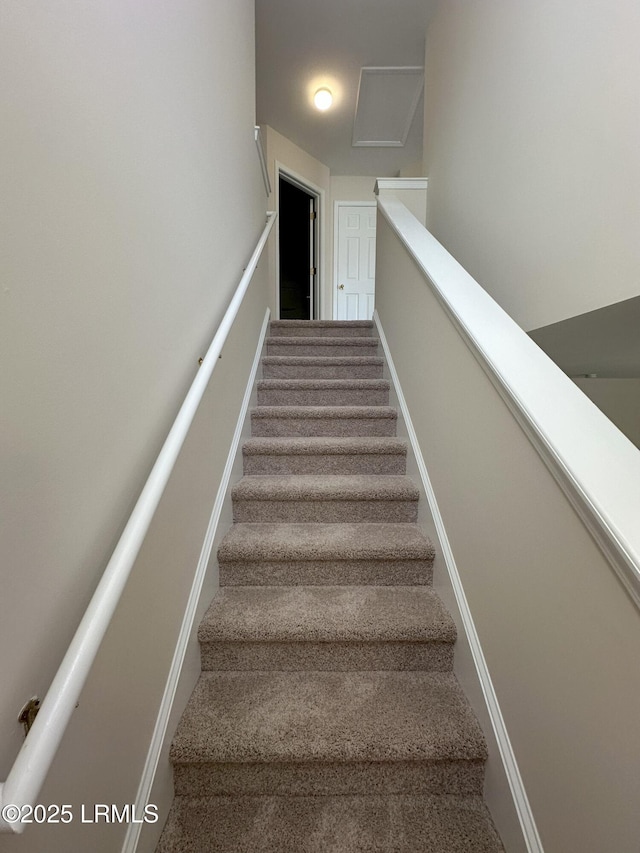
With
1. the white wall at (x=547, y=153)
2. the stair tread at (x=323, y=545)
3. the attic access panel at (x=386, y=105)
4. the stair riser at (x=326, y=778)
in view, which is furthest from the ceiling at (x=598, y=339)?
the attic access panel at (x=386, y=105)

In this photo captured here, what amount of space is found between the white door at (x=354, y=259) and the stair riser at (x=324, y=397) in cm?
333

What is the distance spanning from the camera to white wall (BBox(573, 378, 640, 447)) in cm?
281

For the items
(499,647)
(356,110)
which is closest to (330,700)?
(499,647)

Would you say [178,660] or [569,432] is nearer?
[569,432]

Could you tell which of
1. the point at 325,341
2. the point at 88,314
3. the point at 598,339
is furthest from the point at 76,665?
the point at 325,341

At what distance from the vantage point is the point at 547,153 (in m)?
1.58

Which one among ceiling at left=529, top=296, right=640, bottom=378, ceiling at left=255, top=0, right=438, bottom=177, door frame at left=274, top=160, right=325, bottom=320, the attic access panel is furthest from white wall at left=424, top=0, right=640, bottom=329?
door frame at left=274, top=160, right=325, bottom=320

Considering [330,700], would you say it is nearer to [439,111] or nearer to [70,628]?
A: [70,628]

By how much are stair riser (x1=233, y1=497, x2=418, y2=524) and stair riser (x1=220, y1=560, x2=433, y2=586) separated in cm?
27

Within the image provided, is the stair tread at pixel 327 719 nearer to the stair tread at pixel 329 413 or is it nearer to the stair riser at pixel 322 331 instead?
the stair tread at pixel 329 413

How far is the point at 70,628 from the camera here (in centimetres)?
77

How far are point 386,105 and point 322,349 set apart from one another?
2602mm

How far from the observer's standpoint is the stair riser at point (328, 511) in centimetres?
190

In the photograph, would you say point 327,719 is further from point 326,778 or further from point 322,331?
point 322,331
